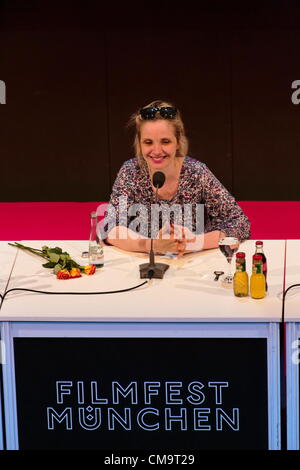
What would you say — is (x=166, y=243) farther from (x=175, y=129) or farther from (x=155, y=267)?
(x=175, y=129)

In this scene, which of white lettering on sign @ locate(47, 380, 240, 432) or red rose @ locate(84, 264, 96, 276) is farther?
red rose @ locate(84, 264, 96, 276)

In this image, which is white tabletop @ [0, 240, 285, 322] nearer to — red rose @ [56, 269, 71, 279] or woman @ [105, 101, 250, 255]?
red rose @ [56, 269, 71, 279]

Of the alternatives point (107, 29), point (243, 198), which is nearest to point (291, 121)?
point (243, 198)

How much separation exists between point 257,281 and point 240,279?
0.06 m

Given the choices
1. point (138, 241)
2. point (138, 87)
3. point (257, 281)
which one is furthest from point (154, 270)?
point (138, 87)

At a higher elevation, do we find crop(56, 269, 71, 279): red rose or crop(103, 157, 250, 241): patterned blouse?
crop(103, 157, 250, 241): patterned blouse

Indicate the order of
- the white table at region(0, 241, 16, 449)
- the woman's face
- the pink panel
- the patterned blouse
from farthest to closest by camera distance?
the pink panel → the patterned blouse → the woman's face → the white table at region(0, 241, 16, 449)

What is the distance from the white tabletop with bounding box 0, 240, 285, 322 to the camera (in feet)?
9.91

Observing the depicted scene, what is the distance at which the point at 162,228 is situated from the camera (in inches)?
151

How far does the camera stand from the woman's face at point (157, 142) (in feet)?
12.7

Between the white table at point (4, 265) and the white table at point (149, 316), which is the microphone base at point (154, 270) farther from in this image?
the white table at point (4, 265)

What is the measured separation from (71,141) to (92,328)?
4.40 metres

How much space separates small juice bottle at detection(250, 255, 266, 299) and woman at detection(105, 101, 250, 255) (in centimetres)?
74

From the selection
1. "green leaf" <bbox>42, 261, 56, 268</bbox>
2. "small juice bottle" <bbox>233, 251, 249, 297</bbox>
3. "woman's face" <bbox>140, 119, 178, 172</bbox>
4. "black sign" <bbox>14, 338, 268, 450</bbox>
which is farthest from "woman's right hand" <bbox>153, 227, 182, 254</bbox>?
"black sign" <bbox>14, 338, 268, 450</bbox>
